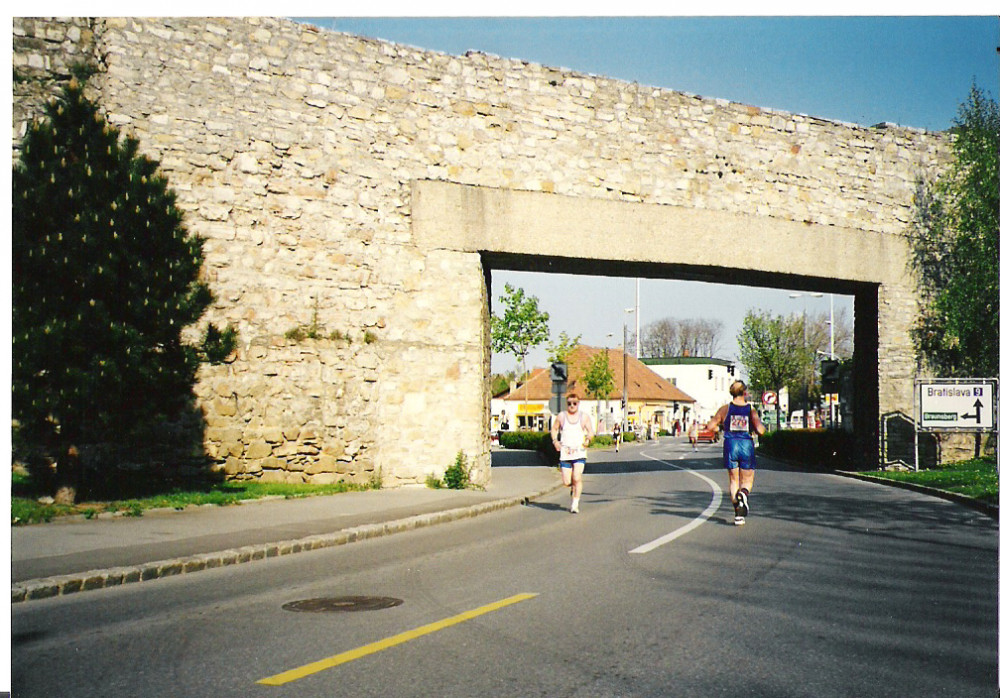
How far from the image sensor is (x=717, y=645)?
5887mm

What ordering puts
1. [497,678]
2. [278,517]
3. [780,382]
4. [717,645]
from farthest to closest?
1. [780,382]
2. [278,517]
3. [717,645]
4. [497,678]

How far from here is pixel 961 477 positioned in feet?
66.2

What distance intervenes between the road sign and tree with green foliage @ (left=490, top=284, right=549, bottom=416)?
23119mm

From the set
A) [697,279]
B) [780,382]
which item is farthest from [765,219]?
[780,382]

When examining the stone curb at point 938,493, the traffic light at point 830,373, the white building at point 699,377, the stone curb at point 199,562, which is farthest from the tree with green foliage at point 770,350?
the stone curb at point 199,562

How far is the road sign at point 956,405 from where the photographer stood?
21672 mm

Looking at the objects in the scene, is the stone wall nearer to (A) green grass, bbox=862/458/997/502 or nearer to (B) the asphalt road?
(A) green grass, bbox=862/458/997/502

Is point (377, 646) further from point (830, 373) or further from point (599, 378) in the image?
point (599, 378)

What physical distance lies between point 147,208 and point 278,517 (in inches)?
174

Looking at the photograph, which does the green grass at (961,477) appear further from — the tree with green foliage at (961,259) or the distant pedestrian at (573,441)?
the distant pedestrian at (573,441)

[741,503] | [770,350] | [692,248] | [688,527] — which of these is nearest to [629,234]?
[692,248]

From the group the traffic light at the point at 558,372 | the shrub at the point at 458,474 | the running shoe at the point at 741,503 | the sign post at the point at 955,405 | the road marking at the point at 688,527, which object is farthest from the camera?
the traffic light at the point at 558,372

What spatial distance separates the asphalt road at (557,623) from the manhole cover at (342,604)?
148 mm

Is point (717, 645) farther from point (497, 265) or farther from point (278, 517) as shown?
point (497, 265)
